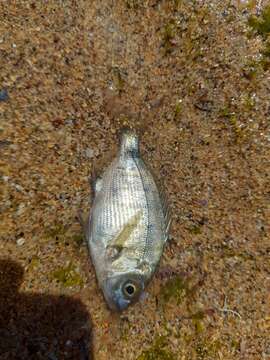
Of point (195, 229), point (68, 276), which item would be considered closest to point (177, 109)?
point (195, 229)

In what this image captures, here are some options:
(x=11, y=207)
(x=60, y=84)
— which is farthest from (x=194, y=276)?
(x=60, y=84)

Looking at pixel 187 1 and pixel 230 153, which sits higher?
pixel 187 1

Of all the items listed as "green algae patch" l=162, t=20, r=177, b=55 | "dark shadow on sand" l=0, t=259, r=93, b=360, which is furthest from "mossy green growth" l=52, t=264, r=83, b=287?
"green algae patch" l=162, t=20, r=177, b=55

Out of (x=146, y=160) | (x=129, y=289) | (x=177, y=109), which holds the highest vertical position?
(x=177, y=109)

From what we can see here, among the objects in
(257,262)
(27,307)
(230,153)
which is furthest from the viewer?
(230,153)

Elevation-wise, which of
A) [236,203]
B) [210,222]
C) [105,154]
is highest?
[105,154]

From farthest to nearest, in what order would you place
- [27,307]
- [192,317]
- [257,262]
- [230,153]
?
1. [230,153]
2. [257,262]
3. [192,317]
4. [27,307]

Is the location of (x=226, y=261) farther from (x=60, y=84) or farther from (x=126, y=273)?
(x=60, y=84)

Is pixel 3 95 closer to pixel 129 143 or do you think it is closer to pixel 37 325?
pixel 129 143
